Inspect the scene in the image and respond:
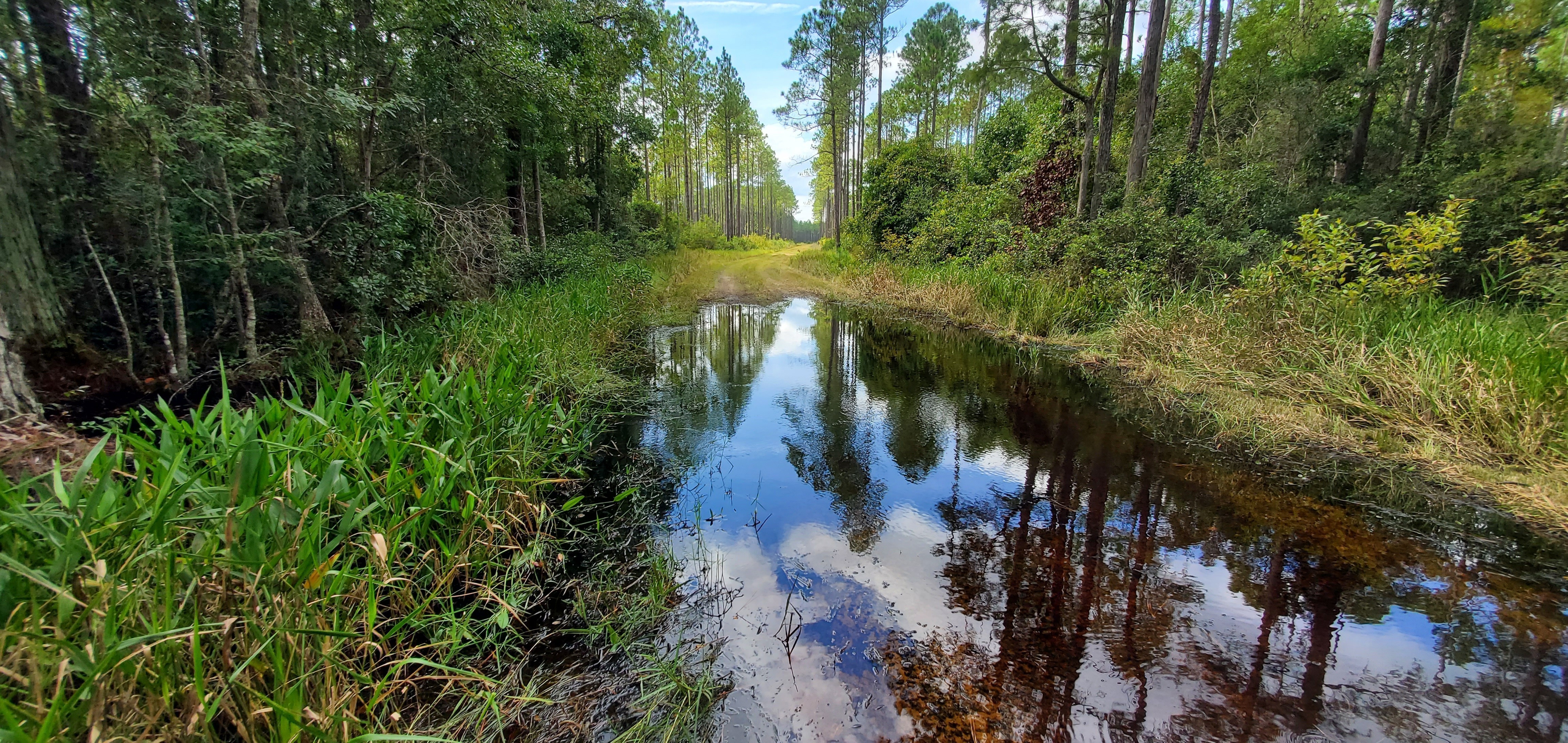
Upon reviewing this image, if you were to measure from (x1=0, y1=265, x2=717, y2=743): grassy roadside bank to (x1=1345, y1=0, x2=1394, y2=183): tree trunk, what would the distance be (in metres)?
15.2

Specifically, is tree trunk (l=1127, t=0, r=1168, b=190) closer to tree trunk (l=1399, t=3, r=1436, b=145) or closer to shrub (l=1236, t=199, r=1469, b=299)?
shrub (l=1236, t=199, r=1469, b=299)

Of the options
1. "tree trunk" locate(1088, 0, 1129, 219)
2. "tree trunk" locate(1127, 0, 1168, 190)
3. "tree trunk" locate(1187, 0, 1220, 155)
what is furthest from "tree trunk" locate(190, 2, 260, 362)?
"tree trunk" locate(1187, 0, 1220, 155)

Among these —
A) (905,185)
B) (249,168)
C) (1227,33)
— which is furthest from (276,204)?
(1227,33)

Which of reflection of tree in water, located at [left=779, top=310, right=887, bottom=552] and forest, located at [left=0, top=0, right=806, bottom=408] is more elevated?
forest, located at [left=0, top=0, right=806, bottom=408]

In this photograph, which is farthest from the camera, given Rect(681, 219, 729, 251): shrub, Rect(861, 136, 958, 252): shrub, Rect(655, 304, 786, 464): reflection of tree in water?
Rect(681, 219, 729, 251): shrub

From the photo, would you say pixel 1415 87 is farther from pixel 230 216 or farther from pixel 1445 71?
pixel 230 216

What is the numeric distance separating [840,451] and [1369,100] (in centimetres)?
1359

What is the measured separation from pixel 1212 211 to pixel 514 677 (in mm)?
11235

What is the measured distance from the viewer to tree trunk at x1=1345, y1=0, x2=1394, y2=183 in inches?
417

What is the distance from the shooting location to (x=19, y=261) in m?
3.87

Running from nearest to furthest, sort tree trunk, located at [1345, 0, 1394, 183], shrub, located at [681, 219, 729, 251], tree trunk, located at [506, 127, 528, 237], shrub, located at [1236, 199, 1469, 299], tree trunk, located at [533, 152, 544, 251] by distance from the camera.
A: shrub, located at [1236, 199, 1469, 299] → tree trunk, located at [1345, 0, 1394, 183] → tree trunk, located at [506, 127, 528, 237] → tree trunk, located at [533, 152, 544, 251] → shrub, located at [681, 219, 729, 251]

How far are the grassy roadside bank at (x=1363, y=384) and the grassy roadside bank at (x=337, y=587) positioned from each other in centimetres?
520

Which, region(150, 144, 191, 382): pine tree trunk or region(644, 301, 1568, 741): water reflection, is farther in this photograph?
region(150, 144, 191, 382): pine tree trunk

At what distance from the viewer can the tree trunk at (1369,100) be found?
1059cm
